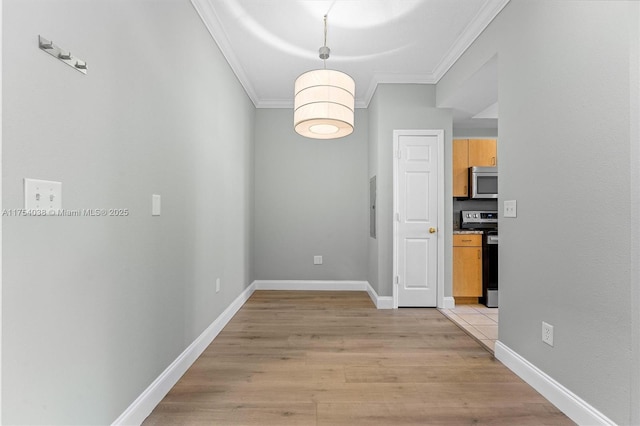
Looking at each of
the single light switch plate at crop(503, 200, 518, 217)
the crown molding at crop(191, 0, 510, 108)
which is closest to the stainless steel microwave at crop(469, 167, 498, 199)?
the crown molding at crop(191, 0, 510, 108)

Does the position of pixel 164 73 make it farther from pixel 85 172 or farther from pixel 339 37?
pixel 339 37

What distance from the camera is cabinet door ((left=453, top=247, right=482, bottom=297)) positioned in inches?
161

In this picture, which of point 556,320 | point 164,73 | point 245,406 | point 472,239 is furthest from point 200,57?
point 472,239

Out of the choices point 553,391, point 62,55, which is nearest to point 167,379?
point 62,55

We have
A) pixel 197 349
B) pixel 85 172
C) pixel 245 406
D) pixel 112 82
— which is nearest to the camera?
pixel 85 172

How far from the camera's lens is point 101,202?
4.56 feet

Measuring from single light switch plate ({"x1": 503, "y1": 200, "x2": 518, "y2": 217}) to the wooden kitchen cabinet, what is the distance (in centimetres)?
184

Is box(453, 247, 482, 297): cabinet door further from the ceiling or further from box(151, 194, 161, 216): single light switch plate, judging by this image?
box(151, 194, 161, 216): single light switch plate

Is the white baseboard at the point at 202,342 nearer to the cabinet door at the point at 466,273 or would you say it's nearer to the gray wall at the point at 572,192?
the cabinet door at the point at 466,273

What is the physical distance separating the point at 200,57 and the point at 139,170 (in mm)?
1290

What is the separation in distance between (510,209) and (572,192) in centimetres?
57

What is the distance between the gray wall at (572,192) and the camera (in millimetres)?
1478

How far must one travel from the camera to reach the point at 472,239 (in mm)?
4141

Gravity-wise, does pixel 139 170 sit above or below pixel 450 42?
below
